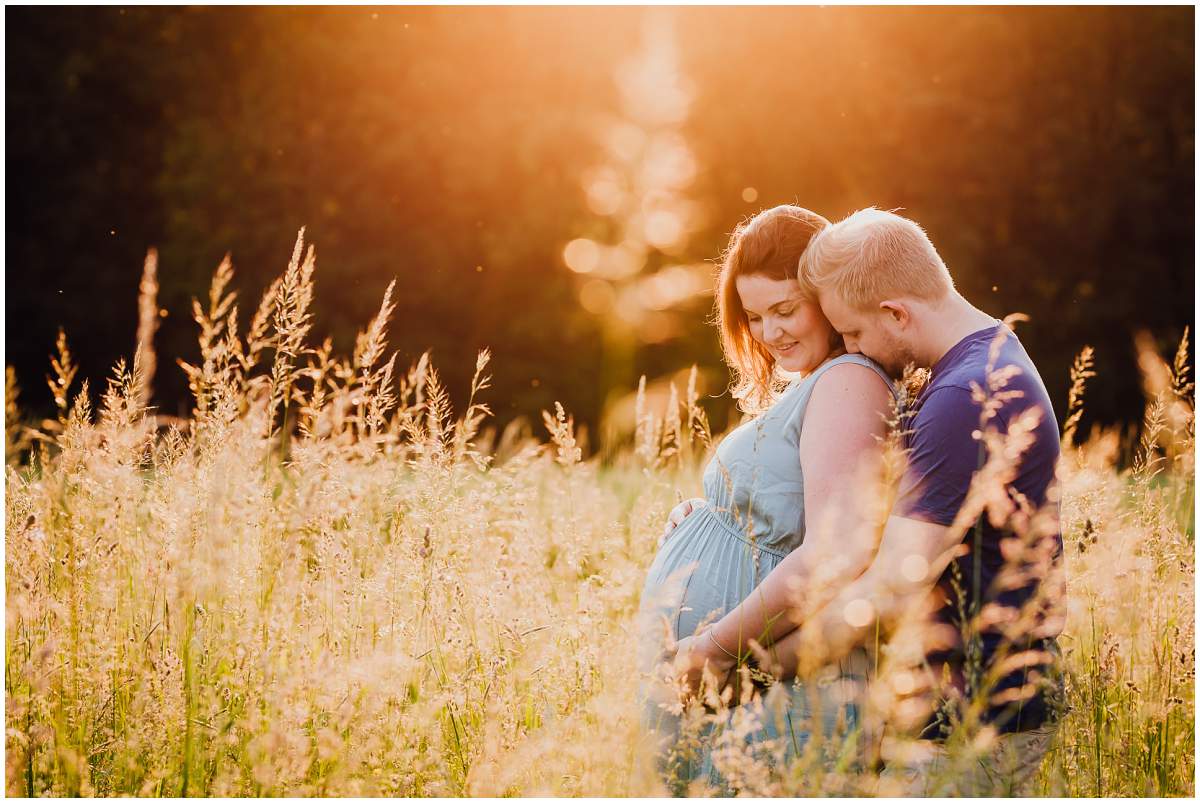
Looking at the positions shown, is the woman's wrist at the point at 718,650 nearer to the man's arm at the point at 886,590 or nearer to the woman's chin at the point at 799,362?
the man's arm at the point at 886,590

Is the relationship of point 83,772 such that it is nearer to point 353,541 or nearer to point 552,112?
point 353,541

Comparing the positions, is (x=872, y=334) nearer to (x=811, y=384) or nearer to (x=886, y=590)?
(x=811, y=384)

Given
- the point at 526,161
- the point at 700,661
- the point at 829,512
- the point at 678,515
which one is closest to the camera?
the point at 829,512

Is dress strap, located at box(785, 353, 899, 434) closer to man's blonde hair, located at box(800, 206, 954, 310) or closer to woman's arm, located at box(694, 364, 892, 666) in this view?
woman's arm, located at box(694, 364, 892, 666)

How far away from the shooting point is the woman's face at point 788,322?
2.53 metres

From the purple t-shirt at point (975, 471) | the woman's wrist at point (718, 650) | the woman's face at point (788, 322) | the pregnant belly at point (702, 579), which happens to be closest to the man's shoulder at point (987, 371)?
the purple t-shirt at point (975, 471)

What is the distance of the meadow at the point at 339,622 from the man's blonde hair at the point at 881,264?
0.54 metres

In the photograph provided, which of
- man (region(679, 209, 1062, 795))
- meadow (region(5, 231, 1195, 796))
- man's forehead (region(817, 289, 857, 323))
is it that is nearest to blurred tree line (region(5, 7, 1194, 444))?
meadow (region(5, 231, 1195, 796))

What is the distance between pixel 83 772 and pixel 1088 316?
15994 millimetres

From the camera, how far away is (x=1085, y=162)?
15398mm

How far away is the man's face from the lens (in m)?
2.30

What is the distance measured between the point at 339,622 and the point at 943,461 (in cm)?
165

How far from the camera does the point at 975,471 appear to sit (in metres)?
2.01

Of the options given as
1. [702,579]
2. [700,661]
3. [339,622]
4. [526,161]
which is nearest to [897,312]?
[702,579]
